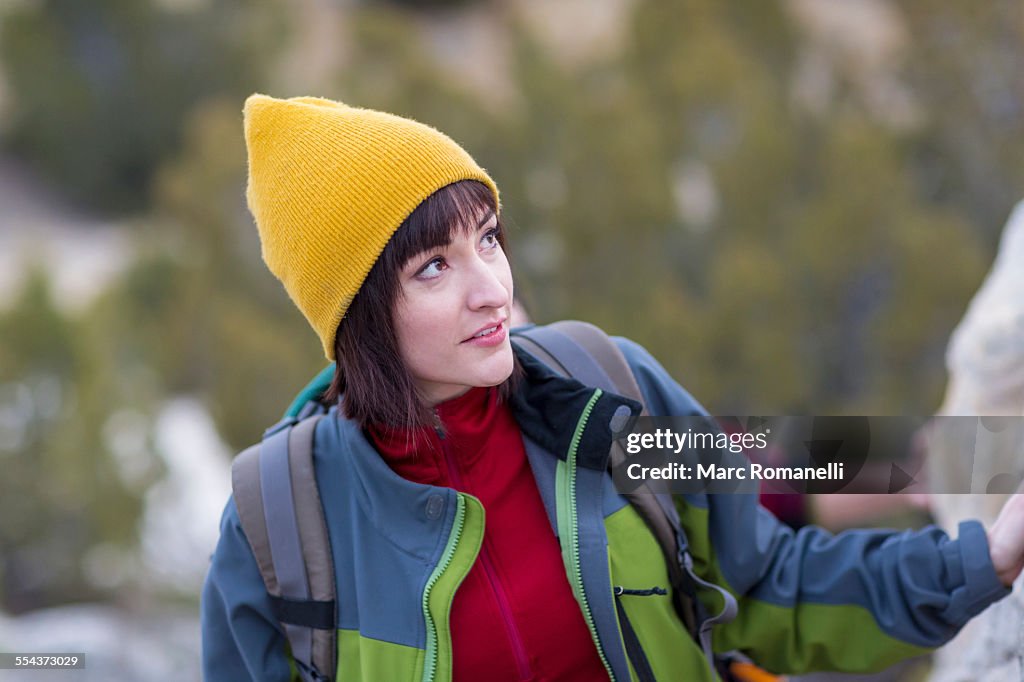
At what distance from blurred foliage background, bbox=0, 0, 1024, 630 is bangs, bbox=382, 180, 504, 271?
2.81 m

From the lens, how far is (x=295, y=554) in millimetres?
1250

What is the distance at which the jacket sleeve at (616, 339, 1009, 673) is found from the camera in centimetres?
122

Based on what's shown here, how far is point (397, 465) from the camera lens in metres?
1.31

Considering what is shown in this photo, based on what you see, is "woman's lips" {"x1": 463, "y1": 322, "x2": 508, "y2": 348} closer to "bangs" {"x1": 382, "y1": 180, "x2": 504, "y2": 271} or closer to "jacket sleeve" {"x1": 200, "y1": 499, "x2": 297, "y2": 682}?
"bangs" {"x1": 382, "y1": 180, "x2": 504, "y2": 271}

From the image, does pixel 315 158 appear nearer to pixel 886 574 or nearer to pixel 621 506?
pixel 621 506

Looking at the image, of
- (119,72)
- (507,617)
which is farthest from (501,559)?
(119,72)

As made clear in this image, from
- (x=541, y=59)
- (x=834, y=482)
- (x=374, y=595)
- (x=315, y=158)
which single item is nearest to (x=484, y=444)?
(x=374, y=595)

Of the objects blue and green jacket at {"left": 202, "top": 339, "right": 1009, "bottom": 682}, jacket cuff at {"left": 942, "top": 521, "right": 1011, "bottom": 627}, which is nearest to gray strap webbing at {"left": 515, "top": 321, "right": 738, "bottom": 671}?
blue and green jacket at {"left": 202, "top": 339, "right": 1009, "bottom": 682}

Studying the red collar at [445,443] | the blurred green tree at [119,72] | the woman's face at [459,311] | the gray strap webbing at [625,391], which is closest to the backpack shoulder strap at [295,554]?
the red collar at [445,443]

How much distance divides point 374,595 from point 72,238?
9.77 metres

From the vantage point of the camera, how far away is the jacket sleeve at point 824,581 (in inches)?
48.0

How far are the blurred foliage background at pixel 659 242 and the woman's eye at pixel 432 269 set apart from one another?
9.19 ft

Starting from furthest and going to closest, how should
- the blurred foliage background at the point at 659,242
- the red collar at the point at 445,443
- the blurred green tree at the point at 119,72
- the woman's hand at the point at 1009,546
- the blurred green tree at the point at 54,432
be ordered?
the blurred green tree at the point at 119,72 → the blurred green tree at the point at 54,432 → the blurred foliage background at the point at 659,242 → the red collar at the point at 445,443 → the woman's hand at the point at 1009,546

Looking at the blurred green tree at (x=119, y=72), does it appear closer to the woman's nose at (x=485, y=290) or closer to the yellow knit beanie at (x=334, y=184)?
the yellow knit beanie at (x=334, y=184)
